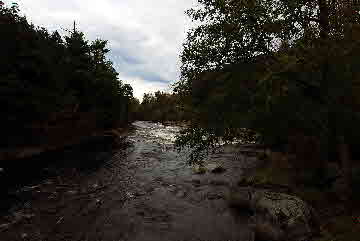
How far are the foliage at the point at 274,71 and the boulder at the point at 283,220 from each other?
11.2 ft

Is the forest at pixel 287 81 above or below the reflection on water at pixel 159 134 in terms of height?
above

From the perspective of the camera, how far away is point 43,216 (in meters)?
12.2

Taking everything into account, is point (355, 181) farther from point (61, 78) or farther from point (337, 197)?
point (61, 78)

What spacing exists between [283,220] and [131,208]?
7694 mm

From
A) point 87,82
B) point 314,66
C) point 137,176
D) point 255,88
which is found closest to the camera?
point 314,66

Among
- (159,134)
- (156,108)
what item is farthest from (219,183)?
(156,108)

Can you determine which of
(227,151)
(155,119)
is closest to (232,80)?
(227,151)

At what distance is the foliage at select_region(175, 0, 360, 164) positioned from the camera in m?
9.93

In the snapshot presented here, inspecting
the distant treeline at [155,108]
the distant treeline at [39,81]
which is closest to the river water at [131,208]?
the distant treeline at [39,81]

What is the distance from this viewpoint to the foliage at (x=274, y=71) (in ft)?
32.6

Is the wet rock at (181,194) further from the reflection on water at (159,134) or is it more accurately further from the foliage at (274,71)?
the reflection on water at (159,134)

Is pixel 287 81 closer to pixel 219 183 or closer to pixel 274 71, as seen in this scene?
pixel 274 71

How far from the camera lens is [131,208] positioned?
1366 centimetres

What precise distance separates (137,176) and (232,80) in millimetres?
11804
